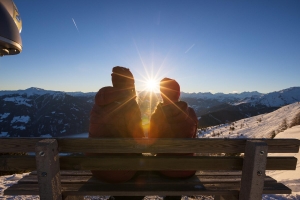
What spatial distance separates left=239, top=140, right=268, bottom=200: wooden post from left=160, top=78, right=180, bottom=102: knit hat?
1.03 meters

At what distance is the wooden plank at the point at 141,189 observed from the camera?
2342 millimetres

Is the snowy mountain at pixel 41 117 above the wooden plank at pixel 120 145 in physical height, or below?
below

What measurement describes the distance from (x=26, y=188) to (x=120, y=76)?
183cm

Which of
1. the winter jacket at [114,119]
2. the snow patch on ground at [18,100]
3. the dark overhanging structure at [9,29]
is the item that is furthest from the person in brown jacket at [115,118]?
the snow patch on ground at [18,100]

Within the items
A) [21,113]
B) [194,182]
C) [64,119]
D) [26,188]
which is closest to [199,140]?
[194,182]

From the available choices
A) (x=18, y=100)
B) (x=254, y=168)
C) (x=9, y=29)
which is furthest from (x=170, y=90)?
(x=18, y=100)

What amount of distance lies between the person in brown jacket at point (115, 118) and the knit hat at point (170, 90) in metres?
0.41

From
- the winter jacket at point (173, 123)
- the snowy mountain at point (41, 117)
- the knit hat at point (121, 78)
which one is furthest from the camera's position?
the snowy mountain at point (41, 117)

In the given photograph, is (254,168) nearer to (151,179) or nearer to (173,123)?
(173,123)

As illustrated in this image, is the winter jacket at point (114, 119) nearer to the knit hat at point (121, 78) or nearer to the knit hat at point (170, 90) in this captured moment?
the knit hat at point (121, 78)

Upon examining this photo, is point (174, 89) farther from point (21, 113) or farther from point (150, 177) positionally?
point (21, 113)

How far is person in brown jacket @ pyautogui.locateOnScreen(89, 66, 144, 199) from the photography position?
2422 millimetres

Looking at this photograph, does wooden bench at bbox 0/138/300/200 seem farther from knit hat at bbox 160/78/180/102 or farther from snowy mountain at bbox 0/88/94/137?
snowy mountain at bbox 0/88/94/137

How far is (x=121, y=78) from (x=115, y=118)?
56 cm
